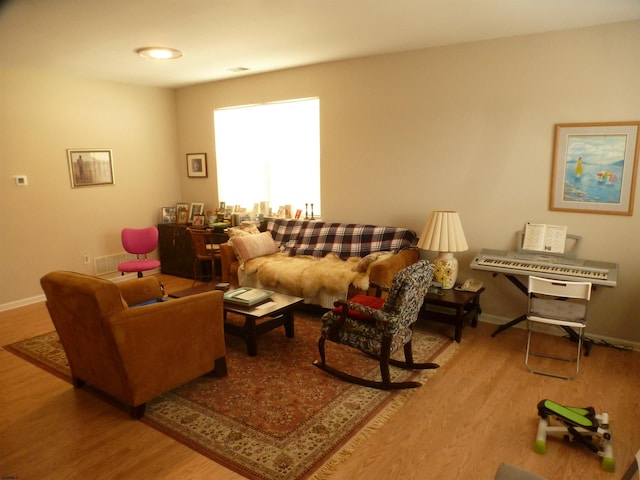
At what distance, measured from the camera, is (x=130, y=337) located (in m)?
2.46

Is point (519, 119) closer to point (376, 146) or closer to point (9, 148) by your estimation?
point (376, 146)

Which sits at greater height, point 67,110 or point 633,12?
point 633,12

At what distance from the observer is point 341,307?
9.84 ft

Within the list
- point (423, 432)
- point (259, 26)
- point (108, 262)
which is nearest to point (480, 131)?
point (259, 26)

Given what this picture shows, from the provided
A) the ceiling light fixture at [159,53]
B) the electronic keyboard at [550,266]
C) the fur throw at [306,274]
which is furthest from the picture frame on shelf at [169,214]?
the electronic keyboard at [550,266]

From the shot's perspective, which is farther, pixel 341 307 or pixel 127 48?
pixel 127 48

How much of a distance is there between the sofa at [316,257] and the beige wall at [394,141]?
0.31 m

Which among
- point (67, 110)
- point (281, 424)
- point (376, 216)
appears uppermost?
point (67, 110)

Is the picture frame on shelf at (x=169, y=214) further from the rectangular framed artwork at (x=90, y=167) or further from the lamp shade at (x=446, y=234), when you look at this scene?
the lamp shade at (x=446, y=234)

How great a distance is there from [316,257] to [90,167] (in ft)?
10.4

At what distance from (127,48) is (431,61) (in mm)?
2926

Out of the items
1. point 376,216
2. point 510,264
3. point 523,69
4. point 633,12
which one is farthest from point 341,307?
point 633,12

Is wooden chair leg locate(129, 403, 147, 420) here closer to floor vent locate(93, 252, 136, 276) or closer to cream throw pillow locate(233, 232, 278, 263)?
cream throw pillow locate(233, 232, 278, 263)

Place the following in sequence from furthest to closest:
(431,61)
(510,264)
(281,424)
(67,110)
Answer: (67,110)
(431,61)
(510,264)
(281,424)
